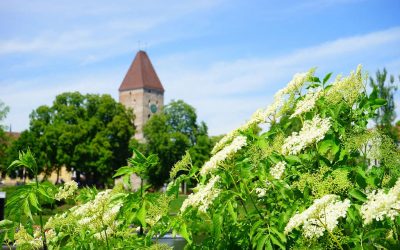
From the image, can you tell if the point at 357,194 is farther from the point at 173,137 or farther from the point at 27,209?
the point at 173,137

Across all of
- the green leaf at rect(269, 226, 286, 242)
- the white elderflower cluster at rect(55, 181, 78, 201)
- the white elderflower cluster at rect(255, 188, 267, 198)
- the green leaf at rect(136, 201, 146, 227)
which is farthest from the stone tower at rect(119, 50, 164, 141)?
the green leaf at rect(269, 226, 286, 242)

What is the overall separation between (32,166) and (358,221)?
7.42 feet

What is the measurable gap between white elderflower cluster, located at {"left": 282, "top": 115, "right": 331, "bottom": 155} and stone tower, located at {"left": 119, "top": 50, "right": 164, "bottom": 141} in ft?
273

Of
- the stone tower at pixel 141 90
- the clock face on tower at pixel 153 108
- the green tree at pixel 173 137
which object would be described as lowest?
the green tree at pixel 173 137

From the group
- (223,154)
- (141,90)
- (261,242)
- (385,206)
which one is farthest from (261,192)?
(141,90)

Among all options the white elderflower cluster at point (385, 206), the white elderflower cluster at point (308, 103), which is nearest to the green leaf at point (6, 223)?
the white elderflower cluster at point (308, 103)

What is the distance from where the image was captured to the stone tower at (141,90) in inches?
3428

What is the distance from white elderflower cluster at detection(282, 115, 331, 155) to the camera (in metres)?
3.67

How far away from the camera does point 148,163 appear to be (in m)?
3.54

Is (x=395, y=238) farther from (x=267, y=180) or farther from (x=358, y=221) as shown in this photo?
(x=267, y=180)

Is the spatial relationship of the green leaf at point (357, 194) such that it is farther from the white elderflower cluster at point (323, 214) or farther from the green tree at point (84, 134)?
the green tree at point (84, 134)

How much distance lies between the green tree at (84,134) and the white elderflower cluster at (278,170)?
47.3 metres

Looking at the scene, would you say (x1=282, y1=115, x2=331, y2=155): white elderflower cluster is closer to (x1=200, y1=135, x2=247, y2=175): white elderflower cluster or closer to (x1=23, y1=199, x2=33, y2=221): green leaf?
(x1=200, y1=135, x2=247, y2=175): white elderflower cluster

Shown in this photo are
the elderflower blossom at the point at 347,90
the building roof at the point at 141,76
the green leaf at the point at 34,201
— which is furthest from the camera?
the building roof at the point at 141,76
